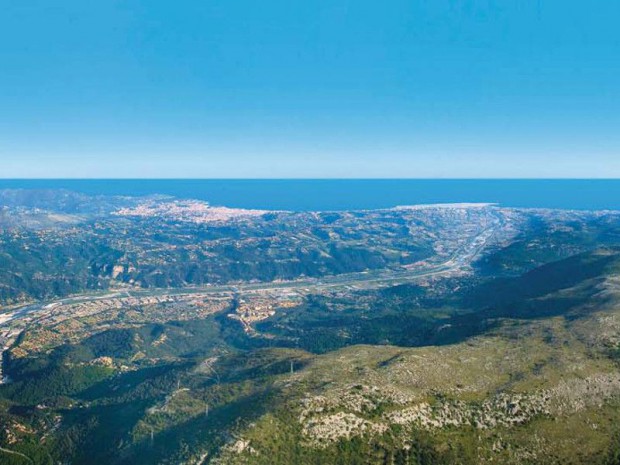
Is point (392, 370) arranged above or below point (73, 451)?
above

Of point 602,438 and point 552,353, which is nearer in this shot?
point 602,438

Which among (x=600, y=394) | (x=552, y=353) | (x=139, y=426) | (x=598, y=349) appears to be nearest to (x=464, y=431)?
(x=600, y=394)

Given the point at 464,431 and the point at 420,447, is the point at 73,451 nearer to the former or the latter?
the point at 420,447

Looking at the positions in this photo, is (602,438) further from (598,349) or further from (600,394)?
(598,349)

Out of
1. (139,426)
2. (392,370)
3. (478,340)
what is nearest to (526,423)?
(392,370)

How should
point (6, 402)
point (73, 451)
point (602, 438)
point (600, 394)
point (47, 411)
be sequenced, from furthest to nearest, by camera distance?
point (6, 402)
point (47, 411)
point (73, 451)
point (600, 394)
point (602, 438)

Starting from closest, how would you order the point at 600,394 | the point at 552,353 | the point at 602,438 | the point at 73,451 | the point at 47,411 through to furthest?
1. the point at 602,438
2. the point at 600,394
3. the point at 73,451
4. the point at 552,353
5. the point at 47,411

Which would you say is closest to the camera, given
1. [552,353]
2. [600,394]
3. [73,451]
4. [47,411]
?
[600,394]

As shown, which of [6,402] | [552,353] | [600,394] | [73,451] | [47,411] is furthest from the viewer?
[6,402]

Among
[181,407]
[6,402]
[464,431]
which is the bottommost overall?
[6,402]
